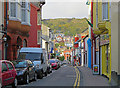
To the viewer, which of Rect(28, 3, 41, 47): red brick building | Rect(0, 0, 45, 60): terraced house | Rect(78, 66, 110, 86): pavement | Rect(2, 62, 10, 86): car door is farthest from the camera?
Rect(28, 3, 41, 47): red brick building

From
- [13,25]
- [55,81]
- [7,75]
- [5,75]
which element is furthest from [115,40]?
[13,25]

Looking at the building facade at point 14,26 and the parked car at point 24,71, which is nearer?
the parked car at point 24,71

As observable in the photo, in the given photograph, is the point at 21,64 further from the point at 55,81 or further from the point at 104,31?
the point at 104,31

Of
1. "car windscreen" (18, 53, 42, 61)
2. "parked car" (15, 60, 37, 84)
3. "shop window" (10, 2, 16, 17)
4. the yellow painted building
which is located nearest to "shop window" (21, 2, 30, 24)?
"shop window" (10, 2, 16, 17)

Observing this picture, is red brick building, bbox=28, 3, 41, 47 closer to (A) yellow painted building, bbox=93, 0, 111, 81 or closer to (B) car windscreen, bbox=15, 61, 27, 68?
(A) yellow painted building, bbox=93, 0, 111, 81

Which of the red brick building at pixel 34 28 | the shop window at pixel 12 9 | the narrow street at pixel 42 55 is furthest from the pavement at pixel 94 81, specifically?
the red brick building at pixel 34 28

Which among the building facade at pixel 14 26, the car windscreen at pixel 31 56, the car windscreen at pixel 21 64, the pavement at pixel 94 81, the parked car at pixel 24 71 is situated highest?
the building facade at pixel 14 26

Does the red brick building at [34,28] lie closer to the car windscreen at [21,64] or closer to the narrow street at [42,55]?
the narrow street at [42,55]

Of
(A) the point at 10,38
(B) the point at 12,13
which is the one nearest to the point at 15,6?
(B) the point at 12,13

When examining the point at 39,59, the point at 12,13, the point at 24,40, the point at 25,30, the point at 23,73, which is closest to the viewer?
the point at 23,73

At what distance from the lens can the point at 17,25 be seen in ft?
86.3

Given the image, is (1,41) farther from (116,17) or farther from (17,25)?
(116,17)

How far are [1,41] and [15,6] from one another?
14.3 ft

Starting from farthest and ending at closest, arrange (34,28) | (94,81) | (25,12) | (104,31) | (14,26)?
1. (34,28)
2. (25,12)
3. (14,26)
4. (104,31)
5. (94,81)
